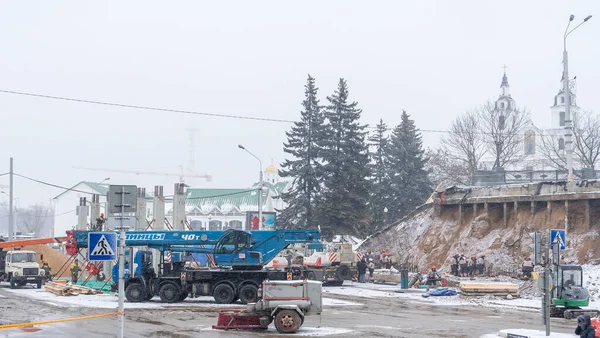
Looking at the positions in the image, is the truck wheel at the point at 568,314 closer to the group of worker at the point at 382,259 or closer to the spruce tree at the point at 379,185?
the group of worker at the point at 382,259

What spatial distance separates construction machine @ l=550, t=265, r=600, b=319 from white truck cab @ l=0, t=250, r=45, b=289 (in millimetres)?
24769

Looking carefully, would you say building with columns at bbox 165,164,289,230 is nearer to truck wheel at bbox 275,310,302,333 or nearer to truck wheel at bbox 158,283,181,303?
truck wheel at bbox 158,283,181,303

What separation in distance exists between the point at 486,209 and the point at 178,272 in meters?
22.0

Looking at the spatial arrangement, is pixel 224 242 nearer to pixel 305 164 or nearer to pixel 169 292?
pixel 169 292

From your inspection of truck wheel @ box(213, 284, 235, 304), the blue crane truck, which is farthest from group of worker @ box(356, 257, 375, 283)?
truck wheel @ box(213, 284, 235, 304)

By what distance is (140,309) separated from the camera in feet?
88.1

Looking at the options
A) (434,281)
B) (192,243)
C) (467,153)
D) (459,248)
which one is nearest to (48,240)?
(192,243)

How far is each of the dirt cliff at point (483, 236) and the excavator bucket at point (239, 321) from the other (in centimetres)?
2192

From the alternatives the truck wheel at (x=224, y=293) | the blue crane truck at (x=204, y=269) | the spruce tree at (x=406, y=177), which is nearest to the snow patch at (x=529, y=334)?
the blue crane truck at (x=204, y=269)

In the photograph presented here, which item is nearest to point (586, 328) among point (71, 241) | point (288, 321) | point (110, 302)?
point (288, 321)

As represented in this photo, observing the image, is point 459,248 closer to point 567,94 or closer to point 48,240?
point 567,94

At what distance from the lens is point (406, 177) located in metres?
67.3

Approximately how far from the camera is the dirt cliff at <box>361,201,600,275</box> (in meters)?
39.8

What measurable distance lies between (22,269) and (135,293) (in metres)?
11.1
